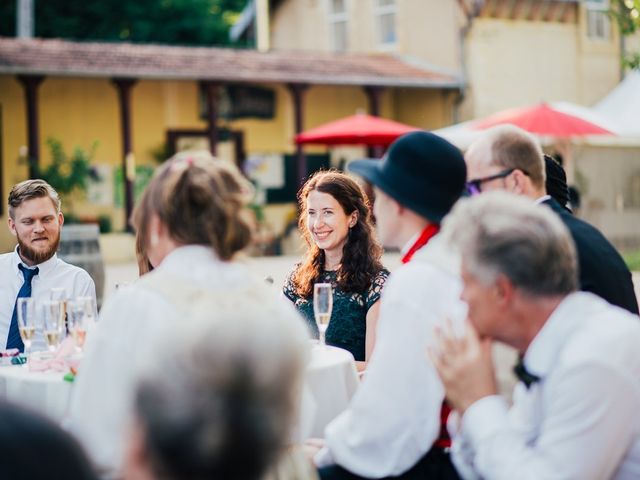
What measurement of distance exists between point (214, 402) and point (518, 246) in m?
1.11

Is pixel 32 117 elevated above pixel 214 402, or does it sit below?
above

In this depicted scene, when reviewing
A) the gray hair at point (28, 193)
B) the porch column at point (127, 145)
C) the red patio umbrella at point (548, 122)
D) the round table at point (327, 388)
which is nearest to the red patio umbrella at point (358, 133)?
A: the red patio umbrella at point (548, 122)

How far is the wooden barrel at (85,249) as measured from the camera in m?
10.2

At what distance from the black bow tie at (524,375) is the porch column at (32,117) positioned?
54.4 feet

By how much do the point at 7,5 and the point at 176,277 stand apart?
94.8ft

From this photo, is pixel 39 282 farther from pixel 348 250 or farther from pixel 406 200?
pixel 406 200

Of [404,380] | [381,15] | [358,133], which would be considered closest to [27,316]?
[404,380]

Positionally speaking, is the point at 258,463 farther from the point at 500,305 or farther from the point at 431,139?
the point at 431,139

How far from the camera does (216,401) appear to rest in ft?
5.61

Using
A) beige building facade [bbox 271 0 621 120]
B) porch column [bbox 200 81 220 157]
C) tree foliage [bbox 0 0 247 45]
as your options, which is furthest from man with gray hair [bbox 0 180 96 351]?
tree foliage [bbox 0 0 247 45]

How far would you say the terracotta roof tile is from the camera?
60.5 feet

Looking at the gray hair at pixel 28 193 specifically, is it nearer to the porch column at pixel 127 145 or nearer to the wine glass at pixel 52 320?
the wine glass at pixel 52 320

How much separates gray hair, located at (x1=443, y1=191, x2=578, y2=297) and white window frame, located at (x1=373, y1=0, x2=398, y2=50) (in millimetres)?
20466

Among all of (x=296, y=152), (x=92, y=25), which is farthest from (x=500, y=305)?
(x=92, y=25)
